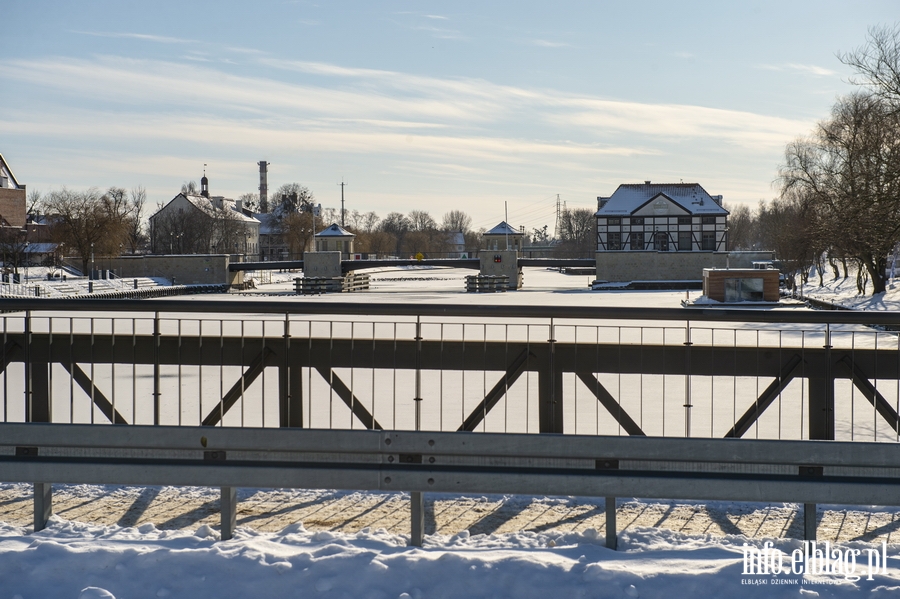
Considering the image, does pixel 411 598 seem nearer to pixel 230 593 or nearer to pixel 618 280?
pixel 230 593

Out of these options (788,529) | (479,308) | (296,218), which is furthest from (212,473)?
(296,218)

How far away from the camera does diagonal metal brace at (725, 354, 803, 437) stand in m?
6.27

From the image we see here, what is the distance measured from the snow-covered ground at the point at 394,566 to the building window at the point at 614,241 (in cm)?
7701

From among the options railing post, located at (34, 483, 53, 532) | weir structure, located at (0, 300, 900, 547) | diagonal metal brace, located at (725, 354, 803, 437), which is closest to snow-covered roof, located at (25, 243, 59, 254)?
weir structure, located at (0, 300, 900, 547)

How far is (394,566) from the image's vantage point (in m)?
4.49

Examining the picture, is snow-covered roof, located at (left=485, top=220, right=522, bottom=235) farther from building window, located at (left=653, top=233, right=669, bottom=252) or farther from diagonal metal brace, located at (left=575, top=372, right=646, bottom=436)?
diagonal metal brace, located at (left=575, top=372, right=646, bottom=436)

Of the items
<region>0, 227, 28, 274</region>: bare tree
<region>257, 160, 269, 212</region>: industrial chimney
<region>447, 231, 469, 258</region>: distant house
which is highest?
<region>257, 160, 269, 212</region>: industrial chimney

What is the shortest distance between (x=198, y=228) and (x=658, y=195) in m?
55.6

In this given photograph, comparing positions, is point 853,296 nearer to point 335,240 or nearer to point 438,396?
point 438,396

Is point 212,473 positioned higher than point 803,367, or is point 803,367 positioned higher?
point 803,367

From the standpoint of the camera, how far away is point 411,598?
4145mm

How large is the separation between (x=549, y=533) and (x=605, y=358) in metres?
1.85

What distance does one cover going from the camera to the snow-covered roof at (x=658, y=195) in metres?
79.4

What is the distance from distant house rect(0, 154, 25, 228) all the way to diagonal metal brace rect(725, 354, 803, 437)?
83.9 m
